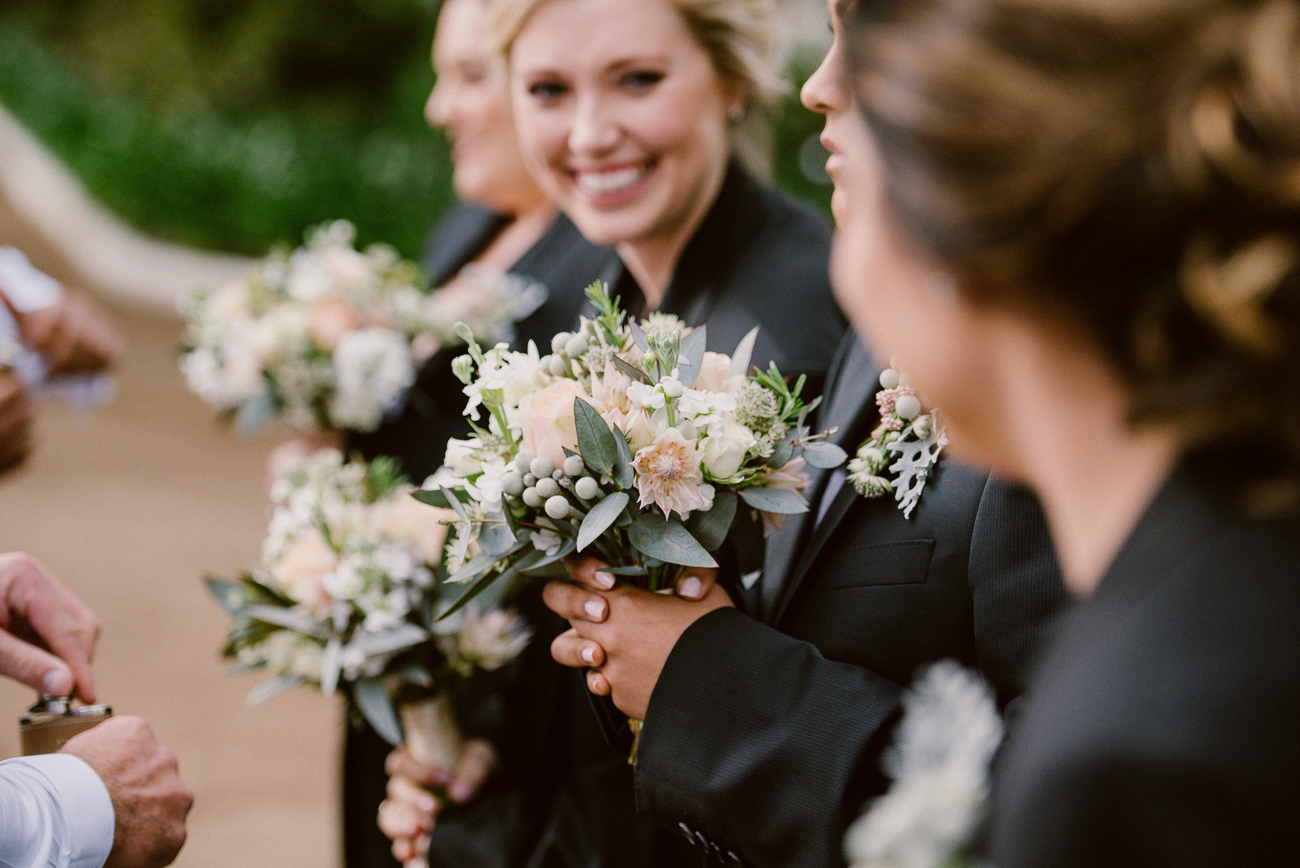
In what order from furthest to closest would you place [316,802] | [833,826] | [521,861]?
[316,802] → [521,861] → [833,826]

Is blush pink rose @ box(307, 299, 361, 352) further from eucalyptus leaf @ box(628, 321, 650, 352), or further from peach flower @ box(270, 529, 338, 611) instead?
eucalyptus leaf @ box(628, 321, 650, 352)

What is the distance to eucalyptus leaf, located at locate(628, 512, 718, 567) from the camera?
145 cm

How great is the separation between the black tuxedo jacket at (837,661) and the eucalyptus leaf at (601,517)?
266 mm

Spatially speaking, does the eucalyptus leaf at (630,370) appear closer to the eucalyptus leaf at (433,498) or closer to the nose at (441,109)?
the eucalyptus leaf at (433,498)

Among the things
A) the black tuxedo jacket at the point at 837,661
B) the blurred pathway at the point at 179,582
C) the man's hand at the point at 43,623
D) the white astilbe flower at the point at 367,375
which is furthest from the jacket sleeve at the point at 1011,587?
the blurred pathway at the point at 179,582

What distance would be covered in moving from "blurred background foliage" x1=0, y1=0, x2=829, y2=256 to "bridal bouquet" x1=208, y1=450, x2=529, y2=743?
7904 mm

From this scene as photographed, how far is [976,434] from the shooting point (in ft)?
3.00

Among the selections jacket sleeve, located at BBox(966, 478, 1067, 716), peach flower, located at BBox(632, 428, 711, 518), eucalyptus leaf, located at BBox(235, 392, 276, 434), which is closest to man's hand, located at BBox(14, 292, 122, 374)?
eucalyptus leaf, located at BBox(235, 392, 276, 434)

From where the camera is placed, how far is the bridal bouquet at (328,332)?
114 inches

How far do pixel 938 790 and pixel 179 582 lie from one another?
634 cm

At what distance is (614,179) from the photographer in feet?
7.55

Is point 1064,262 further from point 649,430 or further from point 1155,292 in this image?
point 649,430

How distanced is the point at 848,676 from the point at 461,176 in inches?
106

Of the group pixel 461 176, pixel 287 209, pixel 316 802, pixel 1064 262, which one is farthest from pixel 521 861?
pixel 287 209
